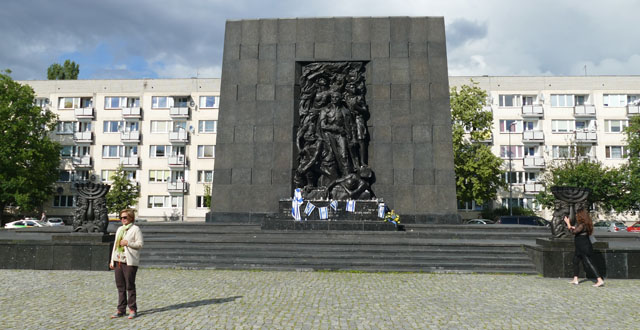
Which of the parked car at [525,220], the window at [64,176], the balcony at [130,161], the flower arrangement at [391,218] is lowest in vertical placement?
the parked car at [525,220]

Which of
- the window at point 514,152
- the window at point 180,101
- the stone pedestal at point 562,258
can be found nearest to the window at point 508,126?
the window at point 514,152

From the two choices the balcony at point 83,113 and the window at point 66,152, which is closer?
the balcony at point 83,113

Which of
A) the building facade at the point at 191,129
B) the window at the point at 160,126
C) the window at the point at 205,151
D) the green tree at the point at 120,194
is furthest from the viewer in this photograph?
the window at the point at 160,126

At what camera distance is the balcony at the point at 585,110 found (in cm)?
5275

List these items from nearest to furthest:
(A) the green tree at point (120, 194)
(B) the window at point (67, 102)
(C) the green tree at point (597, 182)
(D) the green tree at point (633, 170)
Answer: (D) the green tree at point (633, 170) < (C) the green tree at point (597, 182) < (A) the green tree at point (120, 194) < (B) the window at point (67, 102)

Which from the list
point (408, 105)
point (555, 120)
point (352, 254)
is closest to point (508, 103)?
point (555, 120)

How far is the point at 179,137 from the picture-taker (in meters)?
54.0

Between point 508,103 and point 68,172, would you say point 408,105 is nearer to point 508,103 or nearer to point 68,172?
point 508,103

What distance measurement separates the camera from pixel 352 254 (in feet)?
44.3

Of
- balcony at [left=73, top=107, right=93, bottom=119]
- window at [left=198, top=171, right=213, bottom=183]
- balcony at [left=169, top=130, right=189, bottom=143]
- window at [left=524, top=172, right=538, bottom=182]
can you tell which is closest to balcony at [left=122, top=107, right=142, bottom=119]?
balcony at [left=73, top=107, right=93, bottom=119]

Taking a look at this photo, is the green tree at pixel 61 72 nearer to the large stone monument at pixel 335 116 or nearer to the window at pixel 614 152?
the large stone monument at pixel 335 116

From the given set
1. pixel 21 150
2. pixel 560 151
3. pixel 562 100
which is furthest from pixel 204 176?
pixel 562 100

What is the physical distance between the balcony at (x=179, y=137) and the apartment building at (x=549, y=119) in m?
31.6

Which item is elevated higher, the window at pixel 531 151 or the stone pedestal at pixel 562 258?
the window at pixel 531 151
